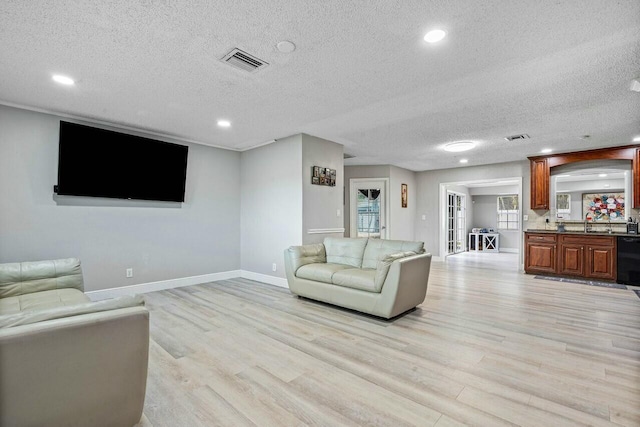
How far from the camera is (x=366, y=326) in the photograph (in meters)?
3.33

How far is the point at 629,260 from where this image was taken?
531 cm

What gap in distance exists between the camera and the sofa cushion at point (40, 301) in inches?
99.9

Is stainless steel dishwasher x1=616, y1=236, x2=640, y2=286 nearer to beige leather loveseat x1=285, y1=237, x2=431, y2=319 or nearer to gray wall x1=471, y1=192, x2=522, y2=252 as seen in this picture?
beige leather loveseat x1=285, y1=237, x2=431, y2=319

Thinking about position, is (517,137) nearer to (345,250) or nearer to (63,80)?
(345,250)

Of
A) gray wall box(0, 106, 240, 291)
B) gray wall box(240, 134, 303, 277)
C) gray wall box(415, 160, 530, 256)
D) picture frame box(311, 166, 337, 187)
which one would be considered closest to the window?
gray wall box(415, 160, 530, 256)

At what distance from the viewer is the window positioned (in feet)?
35.8

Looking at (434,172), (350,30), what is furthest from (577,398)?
(434,172)

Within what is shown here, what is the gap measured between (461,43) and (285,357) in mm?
2862

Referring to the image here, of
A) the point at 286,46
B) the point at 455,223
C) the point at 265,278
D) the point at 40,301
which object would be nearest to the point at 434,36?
the point at 286,46

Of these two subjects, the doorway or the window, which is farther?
the window

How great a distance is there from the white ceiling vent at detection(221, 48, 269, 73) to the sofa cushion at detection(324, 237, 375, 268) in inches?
105

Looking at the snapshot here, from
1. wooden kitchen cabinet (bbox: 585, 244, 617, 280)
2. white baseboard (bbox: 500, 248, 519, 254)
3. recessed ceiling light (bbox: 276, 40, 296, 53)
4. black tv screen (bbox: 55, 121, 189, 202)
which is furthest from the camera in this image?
white baseboard (bbox: 500, 248, 519, 254)

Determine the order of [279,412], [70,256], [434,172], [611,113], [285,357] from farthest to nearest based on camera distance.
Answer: [434,172] < [70,256] < [611,113] < [285,357] < [279,412]

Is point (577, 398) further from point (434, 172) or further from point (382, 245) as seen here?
point (434, 172)
